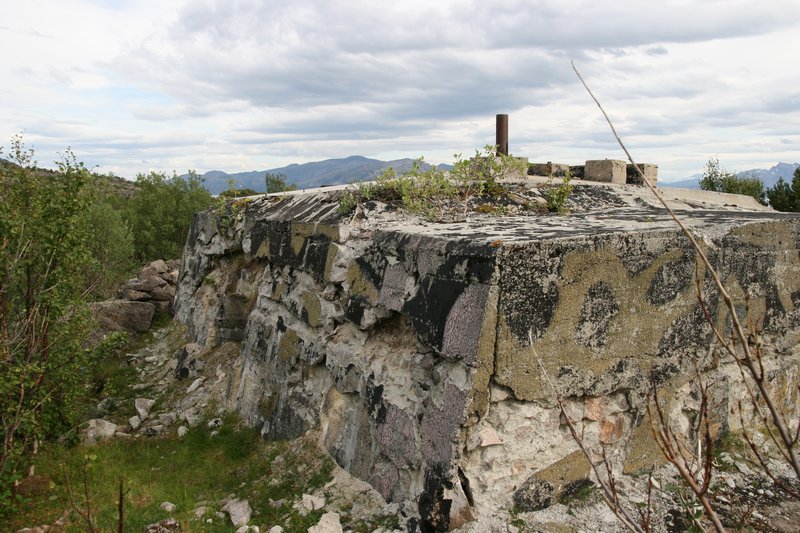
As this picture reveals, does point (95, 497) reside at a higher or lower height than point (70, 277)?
lower

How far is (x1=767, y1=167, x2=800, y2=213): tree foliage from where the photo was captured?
19750mm

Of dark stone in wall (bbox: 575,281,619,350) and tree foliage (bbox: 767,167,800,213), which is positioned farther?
tree foliage (bbox: 767,167,800,213)

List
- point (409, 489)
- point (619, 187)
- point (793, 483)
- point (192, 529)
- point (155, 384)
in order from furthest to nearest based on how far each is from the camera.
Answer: point (155, 384) → point (619, 187) → point (192, 529) → point (793, 483) → point (409, 489)

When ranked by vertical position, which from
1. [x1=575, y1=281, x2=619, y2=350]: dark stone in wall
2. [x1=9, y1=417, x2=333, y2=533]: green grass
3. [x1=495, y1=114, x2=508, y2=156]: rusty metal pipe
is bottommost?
[x1=9, y1=417, x2=333, y2=533]: green grass

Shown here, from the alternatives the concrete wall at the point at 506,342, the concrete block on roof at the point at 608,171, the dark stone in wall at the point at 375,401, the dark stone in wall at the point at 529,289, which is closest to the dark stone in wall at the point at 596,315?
the concrete wall at the point at 506,342

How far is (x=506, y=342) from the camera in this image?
10.7ft

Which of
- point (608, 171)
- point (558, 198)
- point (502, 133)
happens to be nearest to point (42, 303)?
point (558, 198)

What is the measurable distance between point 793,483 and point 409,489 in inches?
95.2

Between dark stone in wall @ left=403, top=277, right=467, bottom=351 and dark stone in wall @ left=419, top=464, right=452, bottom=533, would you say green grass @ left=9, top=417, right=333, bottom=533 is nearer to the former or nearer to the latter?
dark stone in wall @ left=419, top=464, right=452, bottom=533

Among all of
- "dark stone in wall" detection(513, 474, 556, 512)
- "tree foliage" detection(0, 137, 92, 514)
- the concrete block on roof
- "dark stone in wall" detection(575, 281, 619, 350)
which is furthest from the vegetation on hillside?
the concrete block on roof

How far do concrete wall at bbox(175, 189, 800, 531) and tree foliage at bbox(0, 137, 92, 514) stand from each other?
208 centimetres

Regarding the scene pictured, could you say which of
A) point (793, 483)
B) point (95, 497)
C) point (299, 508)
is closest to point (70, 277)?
point (95, 497)

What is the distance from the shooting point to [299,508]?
4004 millimetres

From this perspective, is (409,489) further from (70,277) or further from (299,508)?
(70,277)
